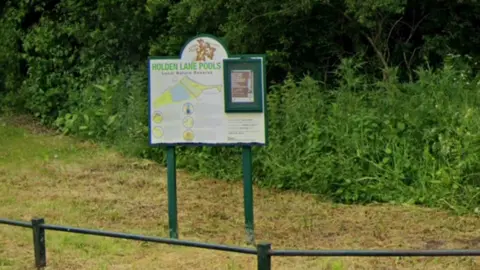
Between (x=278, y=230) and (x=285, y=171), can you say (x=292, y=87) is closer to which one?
(x=285, y=171)

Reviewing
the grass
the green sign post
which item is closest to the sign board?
the green sign post

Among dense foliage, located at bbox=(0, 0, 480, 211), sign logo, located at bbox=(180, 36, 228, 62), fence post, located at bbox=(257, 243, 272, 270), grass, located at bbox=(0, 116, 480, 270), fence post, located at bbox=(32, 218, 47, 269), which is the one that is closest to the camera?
fence post, located at bbox=(257, 243, 272, 270)

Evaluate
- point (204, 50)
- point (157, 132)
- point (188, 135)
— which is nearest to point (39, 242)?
point (157, 132)

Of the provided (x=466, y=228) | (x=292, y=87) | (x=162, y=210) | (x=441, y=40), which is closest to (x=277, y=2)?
(x=292, y=87)

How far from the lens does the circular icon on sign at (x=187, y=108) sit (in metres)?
6.50

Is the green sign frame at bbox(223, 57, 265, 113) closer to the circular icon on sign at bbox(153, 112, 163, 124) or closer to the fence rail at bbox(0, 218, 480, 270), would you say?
the circular icon on sign at bbox(153, 112, 163, 124)

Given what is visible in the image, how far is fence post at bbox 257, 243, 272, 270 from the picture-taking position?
4.55 metres

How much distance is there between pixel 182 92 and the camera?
21.4 ft

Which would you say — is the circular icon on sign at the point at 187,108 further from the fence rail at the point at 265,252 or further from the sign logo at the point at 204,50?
the fence rail at the point at 265,252

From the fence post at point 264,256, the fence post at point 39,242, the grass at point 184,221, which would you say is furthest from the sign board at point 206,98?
the fence post at point 264,256

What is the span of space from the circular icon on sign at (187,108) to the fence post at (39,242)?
5.31 ft

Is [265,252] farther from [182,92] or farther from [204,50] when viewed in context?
[204,50]

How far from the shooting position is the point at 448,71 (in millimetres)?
9188

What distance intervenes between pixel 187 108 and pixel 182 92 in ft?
0.48
